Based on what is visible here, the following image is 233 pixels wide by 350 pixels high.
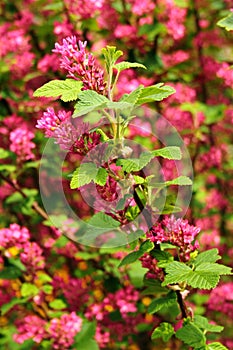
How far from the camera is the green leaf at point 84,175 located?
1.48 meters

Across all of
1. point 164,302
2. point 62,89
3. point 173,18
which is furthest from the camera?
point 173,18

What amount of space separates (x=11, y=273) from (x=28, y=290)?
0.16m

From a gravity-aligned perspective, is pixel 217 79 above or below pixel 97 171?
below

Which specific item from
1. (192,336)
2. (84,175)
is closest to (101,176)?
(84,175)

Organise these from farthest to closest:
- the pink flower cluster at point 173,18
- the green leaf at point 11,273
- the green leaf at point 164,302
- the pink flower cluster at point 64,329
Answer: the pink flower cluster at point 173,18 < the green leaf at point 11,273 < the pink flower cluster at point 64,329 < the green leaf at point 164,302

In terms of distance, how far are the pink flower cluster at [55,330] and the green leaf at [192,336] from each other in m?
1.00

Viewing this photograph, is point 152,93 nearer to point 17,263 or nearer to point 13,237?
point 13,237

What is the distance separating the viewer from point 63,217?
300 cm

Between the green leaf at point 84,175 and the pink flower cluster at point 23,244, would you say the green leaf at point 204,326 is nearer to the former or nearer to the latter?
the green leaf at point 84,175

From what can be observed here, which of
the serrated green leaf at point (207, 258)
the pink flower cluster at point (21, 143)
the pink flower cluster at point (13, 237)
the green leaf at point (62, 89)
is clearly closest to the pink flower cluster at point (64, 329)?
the pink flower cluster at point (13, 237)

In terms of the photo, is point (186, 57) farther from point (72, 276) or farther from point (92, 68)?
point (92, 68)

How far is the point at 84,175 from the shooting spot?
1.49 meters

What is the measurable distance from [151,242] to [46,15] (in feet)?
7.80

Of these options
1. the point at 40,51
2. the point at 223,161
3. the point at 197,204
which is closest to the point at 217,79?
the point at 223,161
